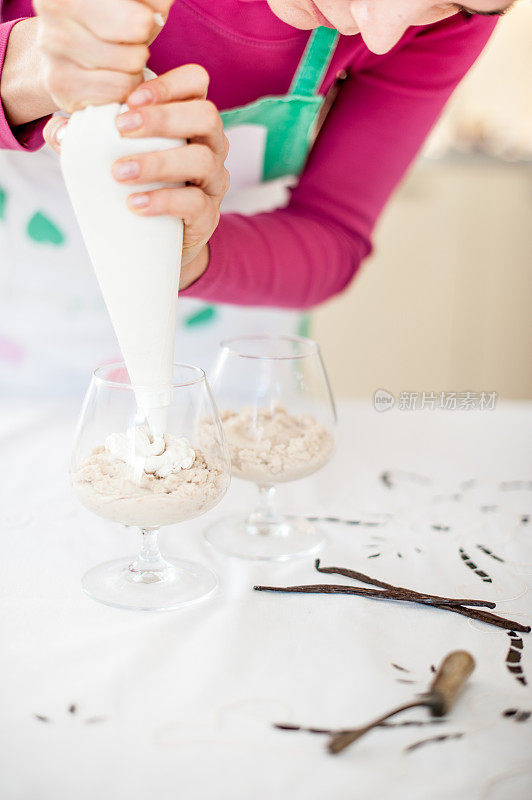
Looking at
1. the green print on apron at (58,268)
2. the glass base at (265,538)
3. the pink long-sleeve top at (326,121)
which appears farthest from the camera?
the green print on apron at (58,268)

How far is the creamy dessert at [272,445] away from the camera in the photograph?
0.77 m

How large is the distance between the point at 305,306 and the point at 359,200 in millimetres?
166

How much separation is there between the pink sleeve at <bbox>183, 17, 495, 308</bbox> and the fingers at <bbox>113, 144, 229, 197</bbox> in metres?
0.26

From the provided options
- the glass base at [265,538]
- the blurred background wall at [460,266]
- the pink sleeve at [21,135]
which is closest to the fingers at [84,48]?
the pink sleeve at [21,135]

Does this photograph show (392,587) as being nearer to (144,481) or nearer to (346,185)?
(144,481)

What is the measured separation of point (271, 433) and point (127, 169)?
0.96ft

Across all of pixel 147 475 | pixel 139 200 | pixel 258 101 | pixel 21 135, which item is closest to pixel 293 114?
pixel 258 101

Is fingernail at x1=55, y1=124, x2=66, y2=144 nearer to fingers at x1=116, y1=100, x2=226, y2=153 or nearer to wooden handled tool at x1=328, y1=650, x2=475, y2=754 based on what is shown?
fingers at x1=116, y1=100, x2=226, y2=153

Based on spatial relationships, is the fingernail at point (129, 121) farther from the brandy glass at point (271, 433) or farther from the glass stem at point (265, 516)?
the glass stem at point (265, 516)

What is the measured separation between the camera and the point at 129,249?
2.08ft

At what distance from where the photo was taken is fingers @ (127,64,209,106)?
0.59 metres

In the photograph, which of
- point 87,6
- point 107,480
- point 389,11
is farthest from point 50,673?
point 389,11

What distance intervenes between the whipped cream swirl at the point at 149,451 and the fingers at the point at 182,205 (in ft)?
0.56

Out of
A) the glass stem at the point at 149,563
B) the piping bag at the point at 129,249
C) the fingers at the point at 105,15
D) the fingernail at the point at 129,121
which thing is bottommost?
the glass stem at the point at 149,563
